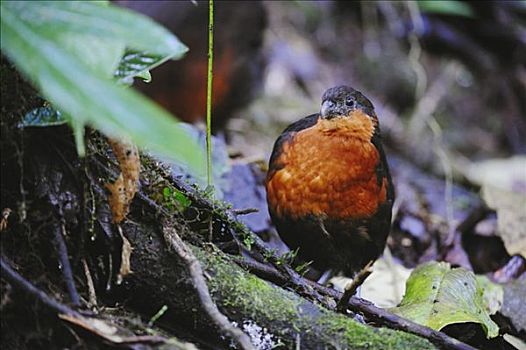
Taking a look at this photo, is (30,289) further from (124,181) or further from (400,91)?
(400,91)

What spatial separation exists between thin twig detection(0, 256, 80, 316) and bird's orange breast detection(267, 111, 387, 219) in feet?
3.88

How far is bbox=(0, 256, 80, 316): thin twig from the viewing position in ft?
5.08

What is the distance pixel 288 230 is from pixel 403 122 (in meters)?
4.23

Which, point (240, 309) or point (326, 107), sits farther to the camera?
point (326, 107)

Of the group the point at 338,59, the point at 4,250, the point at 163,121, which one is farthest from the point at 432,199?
the point at 163,121

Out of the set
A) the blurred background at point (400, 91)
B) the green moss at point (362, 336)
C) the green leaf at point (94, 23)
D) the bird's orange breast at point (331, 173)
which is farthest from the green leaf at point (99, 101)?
the blurred background at point (400, 91)

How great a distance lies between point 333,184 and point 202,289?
3.25ft

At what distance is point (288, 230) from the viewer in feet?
8.87

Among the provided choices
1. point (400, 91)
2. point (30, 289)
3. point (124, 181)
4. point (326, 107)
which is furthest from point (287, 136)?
point (400, 91)

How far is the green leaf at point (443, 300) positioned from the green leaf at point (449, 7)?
4.00 metres

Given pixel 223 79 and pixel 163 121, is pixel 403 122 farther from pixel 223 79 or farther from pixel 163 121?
pixel 163 121

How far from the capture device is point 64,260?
1641 millimetres

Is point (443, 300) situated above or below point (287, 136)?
below

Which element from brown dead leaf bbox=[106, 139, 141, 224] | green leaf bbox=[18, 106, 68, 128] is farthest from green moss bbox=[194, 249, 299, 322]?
green leaf bbox=[18, 106, 68, 128]
